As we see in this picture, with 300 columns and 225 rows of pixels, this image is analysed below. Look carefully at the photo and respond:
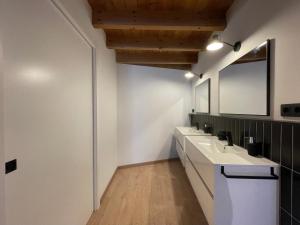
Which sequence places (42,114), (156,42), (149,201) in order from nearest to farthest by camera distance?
(42,114) → (149,201) → (156,42)

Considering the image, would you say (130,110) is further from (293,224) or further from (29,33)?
(293,224)

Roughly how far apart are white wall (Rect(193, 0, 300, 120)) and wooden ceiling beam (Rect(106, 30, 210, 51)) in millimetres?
981

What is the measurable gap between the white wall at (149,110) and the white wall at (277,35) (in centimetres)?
235

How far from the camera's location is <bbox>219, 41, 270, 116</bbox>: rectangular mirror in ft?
4.97

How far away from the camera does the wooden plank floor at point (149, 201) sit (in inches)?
83.7

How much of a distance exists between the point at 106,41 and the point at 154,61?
1138mm

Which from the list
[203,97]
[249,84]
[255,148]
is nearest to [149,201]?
[255,148]

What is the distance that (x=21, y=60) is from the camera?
1.02 m

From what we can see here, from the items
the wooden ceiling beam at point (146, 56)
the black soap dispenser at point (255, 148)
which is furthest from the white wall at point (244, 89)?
the wooden ceiling beam at point (146, 56)

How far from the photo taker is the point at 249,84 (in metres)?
1.78

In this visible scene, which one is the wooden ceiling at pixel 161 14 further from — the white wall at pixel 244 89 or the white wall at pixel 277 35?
the white wall at pixel 244 89

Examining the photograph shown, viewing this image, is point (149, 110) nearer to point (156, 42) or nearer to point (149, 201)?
point (156, 42)

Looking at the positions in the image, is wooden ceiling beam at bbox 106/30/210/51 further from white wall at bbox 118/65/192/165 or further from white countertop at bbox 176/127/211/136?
white countertop at bbox 176/127/211/136

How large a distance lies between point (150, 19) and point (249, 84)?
135cm
